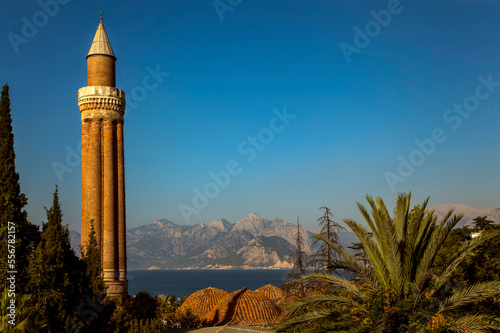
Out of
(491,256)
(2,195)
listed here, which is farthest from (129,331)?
(491,256)

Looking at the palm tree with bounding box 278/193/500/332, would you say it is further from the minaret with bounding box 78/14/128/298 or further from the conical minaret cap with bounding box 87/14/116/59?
the conical minaret cap with bounding box 87/14/116/59

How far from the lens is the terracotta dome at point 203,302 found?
33.5 meters

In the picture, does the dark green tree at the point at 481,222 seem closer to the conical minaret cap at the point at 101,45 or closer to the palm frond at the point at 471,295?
the palm frond at the point at 471,295

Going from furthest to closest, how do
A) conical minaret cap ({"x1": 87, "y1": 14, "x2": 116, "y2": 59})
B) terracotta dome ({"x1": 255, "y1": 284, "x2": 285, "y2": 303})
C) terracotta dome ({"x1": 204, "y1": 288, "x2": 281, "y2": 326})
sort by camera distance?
terracotta dome ({"x1": 255, "y1": 284, "x2": 285, "y2": 303})
terracotta dome ({"x1": 204, "y1": 288, "x2": 281, "y2": 326})
conical minaret cap ({"x1": 87, "y1": 14, "x2": 116, "y2": 59})

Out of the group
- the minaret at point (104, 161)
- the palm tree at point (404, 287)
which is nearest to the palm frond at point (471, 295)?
the palm tree at point (404, 287)

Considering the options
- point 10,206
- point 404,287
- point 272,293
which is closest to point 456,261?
point 404,287

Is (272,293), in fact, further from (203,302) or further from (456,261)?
(456,261)

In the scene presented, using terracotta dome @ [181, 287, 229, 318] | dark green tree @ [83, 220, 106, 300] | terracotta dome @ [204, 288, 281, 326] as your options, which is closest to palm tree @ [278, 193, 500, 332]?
dark green tree @ [83, 220, 106, 300]

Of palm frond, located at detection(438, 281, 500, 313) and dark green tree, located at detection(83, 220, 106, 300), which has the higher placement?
dark green tree, located at detection(83, 220, 106, 300)

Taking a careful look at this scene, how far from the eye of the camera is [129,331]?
71.2 feet

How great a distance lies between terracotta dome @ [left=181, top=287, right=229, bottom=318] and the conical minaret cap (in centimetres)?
1653

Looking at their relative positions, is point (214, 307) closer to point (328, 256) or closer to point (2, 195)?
point (328, 256)

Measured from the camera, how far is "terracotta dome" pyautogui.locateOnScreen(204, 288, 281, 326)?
3108 cm

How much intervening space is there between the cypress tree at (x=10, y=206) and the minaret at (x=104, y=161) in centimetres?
1055
